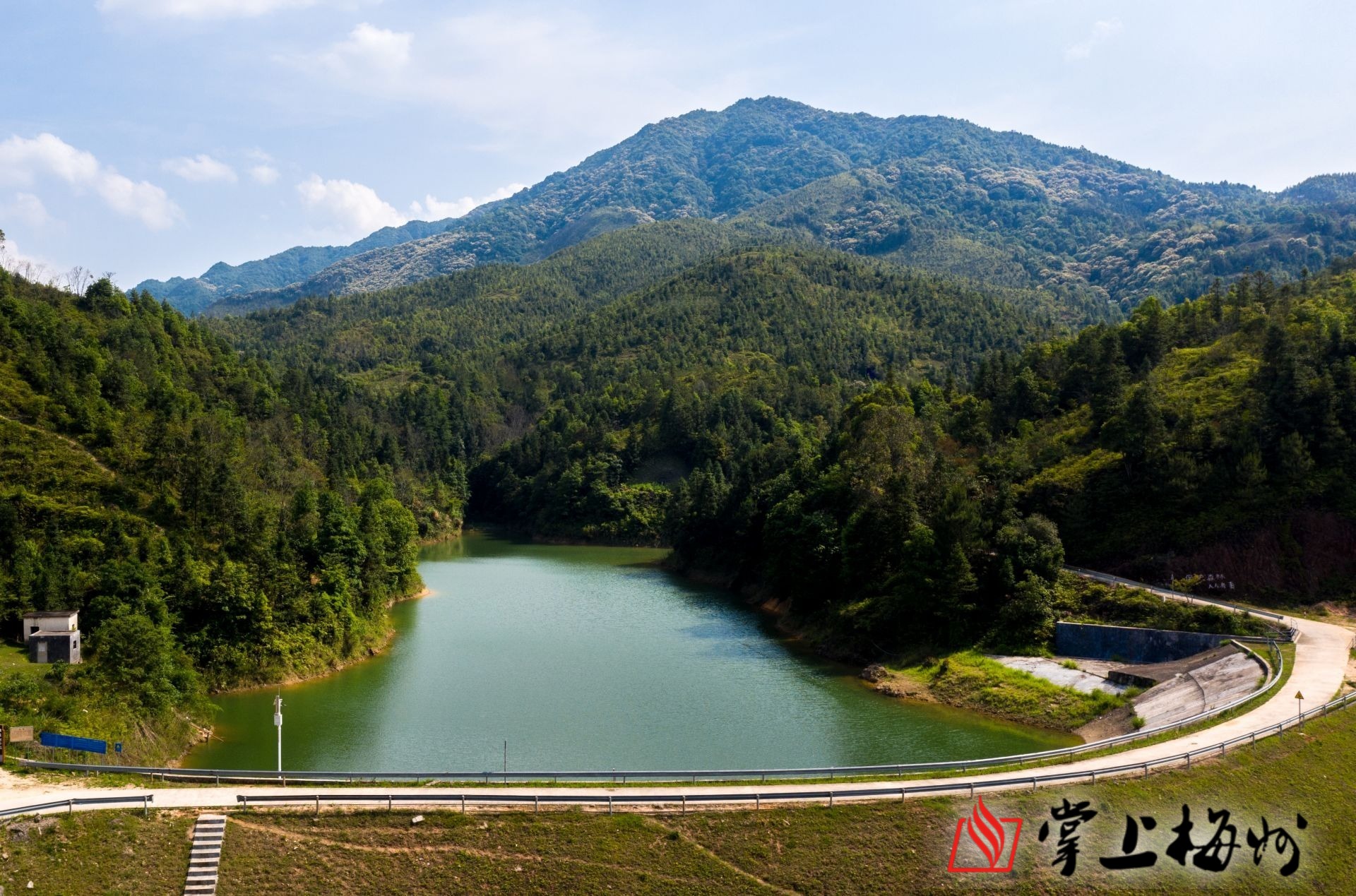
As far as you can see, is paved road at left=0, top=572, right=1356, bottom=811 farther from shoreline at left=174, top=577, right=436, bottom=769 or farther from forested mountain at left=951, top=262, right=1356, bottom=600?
forested mountain at left=951, top=262, right=1356, bottom=600

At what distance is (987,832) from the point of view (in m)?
30.1

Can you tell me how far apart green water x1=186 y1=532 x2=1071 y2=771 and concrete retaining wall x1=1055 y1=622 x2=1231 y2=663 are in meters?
9.33

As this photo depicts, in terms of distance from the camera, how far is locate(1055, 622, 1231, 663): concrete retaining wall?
50281 millimetres

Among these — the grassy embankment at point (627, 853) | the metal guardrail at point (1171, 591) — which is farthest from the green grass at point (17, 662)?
the metal guardrail at point (1171, 591)

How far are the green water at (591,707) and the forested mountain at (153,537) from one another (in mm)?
3502

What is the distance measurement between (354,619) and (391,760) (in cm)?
2318

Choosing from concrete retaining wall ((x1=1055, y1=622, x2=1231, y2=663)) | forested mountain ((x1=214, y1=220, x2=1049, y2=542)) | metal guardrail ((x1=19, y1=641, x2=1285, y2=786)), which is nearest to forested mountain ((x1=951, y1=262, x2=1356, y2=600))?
concrete retaining wall ((x1=1055, y1=622, x2=1231, y2=663))

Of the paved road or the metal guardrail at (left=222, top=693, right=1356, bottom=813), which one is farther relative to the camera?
the paved road

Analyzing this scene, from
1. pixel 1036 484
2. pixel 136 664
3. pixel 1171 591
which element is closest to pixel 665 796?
pixel 136 664

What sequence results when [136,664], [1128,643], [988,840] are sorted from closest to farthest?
[988,840]
[136,664]
[1128,643]

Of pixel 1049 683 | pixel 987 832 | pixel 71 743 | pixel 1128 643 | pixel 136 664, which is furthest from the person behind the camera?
pixel 1128 643

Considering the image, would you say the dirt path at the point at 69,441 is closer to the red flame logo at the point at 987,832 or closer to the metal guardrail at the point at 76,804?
the metal guardrail at the point at 76,804

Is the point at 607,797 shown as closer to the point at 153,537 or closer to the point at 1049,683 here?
the point at 1049,683

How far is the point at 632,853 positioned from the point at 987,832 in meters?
10.5
